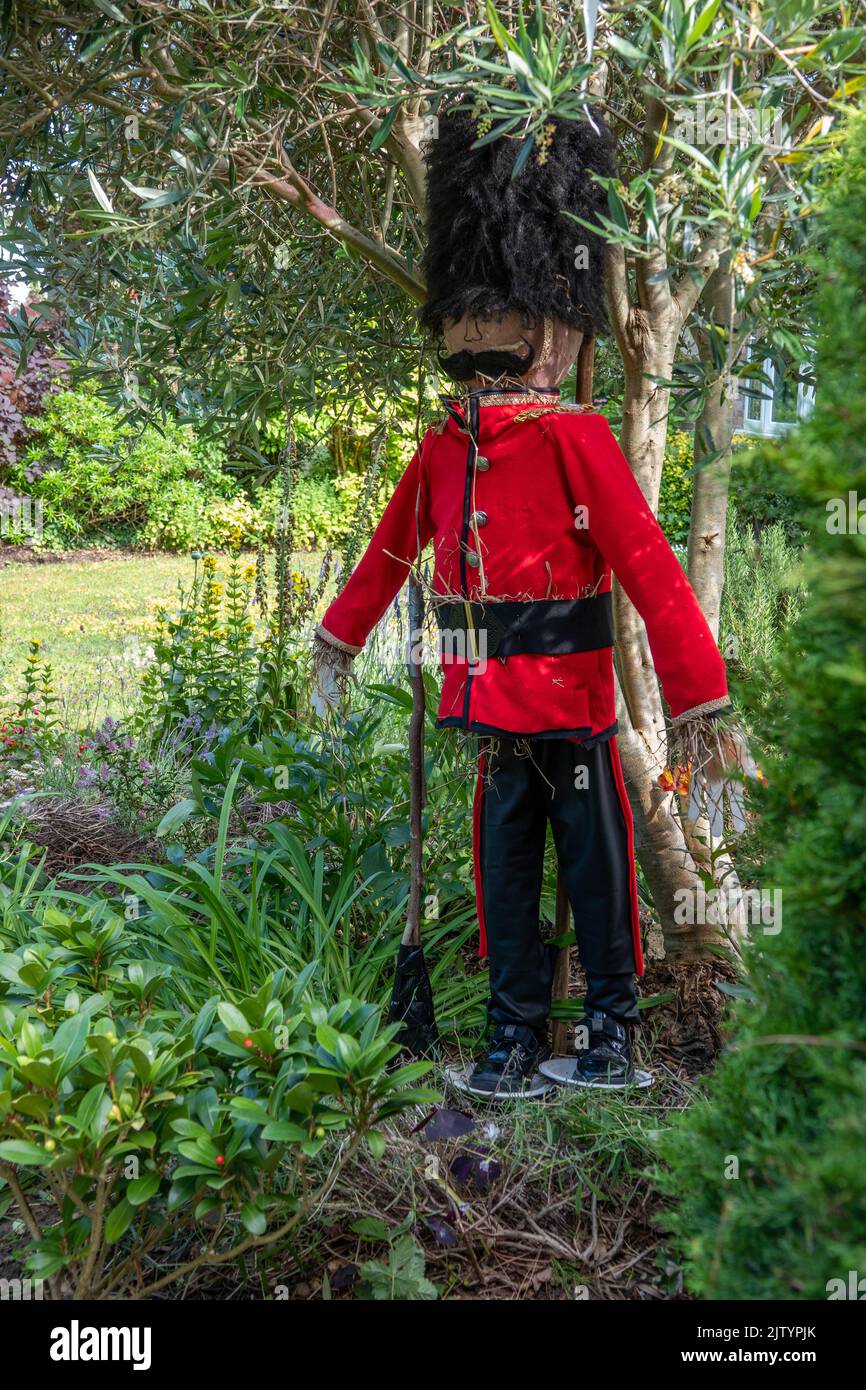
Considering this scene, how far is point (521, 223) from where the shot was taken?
2.25m

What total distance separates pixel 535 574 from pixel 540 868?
67 cm

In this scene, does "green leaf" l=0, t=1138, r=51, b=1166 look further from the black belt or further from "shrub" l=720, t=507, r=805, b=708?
"shrub" l=720, t=507, r=805, b=708

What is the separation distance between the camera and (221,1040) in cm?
163

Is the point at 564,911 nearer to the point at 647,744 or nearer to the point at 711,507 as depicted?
the point at 647,744

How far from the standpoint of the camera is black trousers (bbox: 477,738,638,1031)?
2350 millimetres

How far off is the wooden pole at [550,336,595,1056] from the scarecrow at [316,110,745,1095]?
0.03 m

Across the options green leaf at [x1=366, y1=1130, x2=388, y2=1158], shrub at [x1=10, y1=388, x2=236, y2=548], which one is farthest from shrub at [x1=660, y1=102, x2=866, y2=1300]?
shrub at [x1=10, y1=388, x2=236, y2=548]

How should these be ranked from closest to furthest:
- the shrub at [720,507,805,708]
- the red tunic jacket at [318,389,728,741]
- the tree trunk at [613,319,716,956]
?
the red tunic jacket at [318,389,728,741]
the tree trunk at [613,319,716,956]
the shrub at [720,507,805,708]

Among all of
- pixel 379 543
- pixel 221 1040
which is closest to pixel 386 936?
pixel 379 543

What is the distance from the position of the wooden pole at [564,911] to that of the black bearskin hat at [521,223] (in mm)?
58

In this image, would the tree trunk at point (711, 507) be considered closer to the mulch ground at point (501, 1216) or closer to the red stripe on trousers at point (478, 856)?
the red stripe on trousers at point (478, 856)

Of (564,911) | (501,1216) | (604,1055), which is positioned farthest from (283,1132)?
(564,911)

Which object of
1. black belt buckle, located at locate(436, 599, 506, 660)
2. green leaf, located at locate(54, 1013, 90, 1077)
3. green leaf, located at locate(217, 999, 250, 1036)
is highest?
black belt buckle, located at locate(436, 599, 506, 660)
